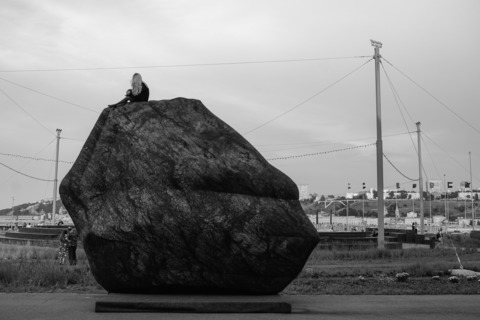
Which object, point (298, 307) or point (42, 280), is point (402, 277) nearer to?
point (298, 307)

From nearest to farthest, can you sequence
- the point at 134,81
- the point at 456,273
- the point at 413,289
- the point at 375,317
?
1. the point at 375,317
2. the point at 134,81
3. the point at 413,289
4. the point at 456,273

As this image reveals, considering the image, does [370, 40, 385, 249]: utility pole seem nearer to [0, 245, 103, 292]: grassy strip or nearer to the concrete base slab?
[0, 245, 103, 292]: grassy strip

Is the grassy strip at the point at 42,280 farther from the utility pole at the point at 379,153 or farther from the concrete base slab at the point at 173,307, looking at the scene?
the utility pole at the point at 379,153

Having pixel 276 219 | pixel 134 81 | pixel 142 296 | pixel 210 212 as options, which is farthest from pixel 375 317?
pixel 134 81

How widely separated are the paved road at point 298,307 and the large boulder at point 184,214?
0.39 metres

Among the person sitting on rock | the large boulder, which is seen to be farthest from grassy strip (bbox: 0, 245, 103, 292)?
the person sitting on rock

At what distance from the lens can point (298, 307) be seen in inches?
357

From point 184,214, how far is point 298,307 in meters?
2.37

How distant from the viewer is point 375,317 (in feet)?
27.3

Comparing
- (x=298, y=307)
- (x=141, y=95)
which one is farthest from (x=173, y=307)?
(x=141, y=95)

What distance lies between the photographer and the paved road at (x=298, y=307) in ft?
26.7

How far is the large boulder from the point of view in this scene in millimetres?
8836

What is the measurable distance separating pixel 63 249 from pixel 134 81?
39.2ft

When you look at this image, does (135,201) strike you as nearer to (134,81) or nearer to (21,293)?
(134,81)
